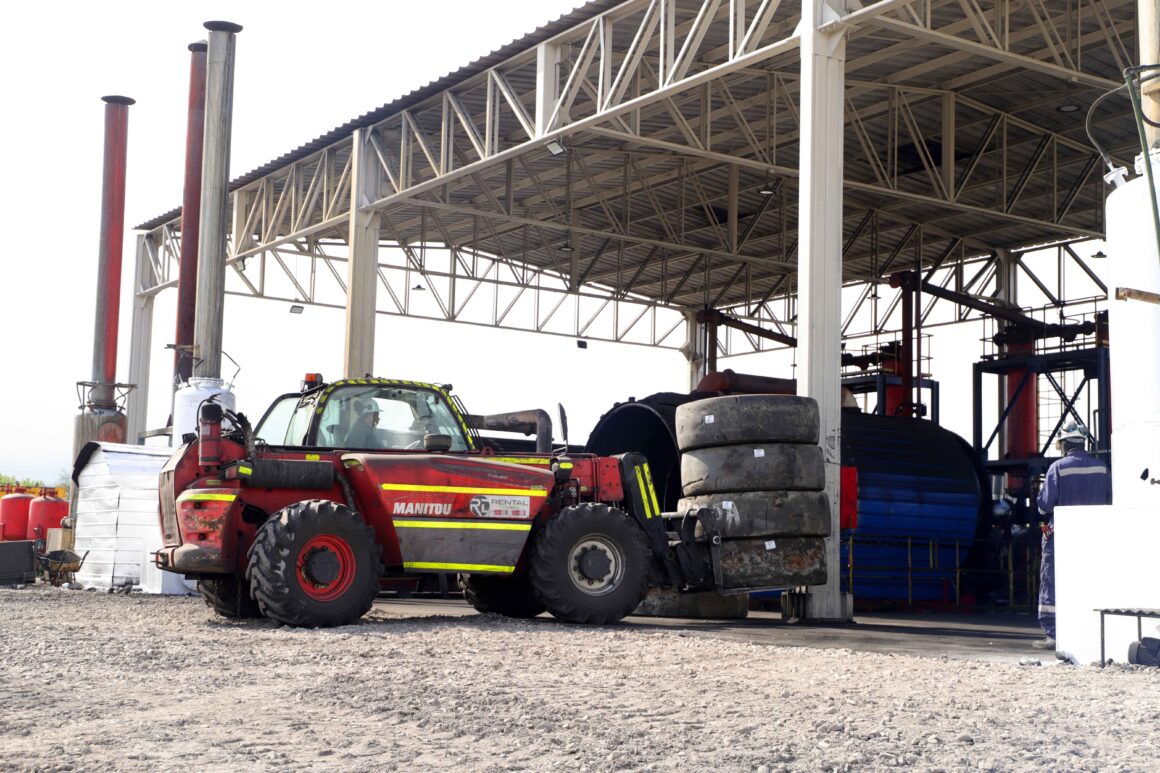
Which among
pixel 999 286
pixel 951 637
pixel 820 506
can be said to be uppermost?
pixel 999 286

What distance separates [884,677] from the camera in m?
8.29

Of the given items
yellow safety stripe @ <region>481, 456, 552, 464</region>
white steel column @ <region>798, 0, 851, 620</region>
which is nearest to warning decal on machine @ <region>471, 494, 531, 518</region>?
yellow safety stripe @ <region>481, 456, 552, 464</region>

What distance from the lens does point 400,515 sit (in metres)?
11.9

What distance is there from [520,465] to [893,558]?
10.4 m

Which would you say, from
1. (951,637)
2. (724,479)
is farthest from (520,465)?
(951,637)

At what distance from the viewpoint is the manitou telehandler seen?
11477 mm

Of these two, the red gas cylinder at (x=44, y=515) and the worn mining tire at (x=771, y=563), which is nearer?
the worn mining tire at (x=771, y=563)

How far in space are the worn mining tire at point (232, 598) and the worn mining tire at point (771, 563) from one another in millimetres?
4491

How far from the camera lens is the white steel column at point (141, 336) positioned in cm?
3403

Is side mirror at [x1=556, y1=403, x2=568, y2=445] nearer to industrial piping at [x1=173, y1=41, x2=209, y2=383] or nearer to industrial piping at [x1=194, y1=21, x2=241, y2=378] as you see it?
industrial piping at [x1=194, y1=21, x2=241, y2=378]

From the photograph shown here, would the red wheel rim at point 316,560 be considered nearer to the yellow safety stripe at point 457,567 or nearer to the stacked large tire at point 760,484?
the yellow safety stripe at point 457,567

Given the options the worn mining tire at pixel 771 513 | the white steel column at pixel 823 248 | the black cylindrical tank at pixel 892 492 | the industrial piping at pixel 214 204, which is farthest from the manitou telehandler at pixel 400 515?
the industrial piping at pixel 214 204

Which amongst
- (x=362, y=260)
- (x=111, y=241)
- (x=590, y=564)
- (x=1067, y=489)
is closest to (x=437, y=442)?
(x=590, y=564)

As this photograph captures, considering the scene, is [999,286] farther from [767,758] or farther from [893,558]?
[767,758]
